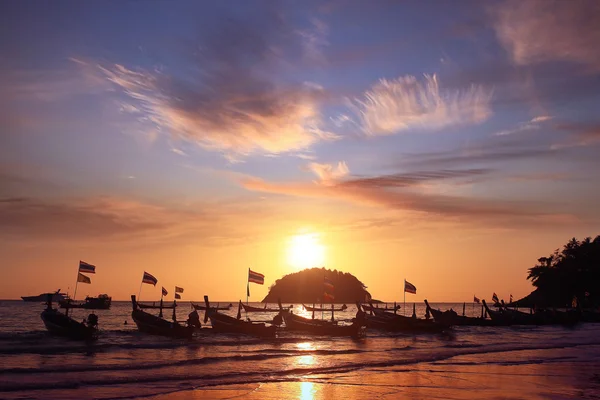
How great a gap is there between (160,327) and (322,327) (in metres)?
17.2

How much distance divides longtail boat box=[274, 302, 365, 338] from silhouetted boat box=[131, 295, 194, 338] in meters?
12.7

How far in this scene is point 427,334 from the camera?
64.6m

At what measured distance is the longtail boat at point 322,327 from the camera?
57.2m

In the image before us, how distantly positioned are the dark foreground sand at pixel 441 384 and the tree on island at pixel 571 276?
99.0 m

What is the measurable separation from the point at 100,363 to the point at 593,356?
3301 cm

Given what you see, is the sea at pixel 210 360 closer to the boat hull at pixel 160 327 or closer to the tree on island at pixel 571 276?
the boat hull at pixel 160 327

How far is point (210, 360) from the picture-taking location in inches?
1426

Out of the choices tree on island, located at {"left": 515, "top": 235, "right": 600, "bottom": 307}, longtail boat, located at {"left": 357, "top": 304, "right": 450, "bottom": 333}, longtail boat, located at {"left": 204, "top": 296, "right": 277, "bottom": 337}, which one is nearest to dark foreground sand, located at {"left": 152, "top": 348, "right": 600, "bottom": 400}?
longtail boat, located at {"left": 204, "top": 296, "right": 277, "bottom": 337}

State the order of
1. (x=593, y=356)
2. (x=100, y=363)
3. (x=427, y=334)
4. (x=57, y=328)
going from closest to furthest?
(x=100, y=363), (x=593, y=356), (x=57, y=328), (x=427, y=334)

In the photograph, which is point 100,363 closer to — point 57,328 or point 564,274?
point 57,328

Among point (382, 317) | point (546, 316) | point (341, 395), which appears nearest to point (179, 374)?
point (341, 395)

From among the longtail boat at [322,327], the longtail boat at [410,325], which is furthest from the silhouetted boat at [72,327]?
the longtail boat at [410,325]

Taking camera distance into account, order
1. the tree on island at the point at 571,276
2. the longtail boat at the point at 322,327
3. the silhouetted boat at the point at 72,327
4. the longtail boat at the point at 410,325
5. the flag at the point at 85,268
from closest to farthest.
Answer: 1. the silhouetted boat at the point at 72,327
2. the flag at the point at 85,268
3. the longtail boat at the point at 322,327
4. the longtail boat at the point at 410,325
5. the tree on island at the point at 571,276

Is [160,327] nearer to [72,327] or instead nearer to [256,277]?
[72,327]
